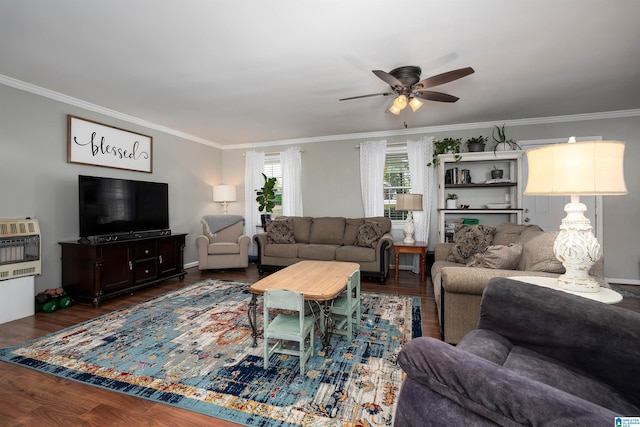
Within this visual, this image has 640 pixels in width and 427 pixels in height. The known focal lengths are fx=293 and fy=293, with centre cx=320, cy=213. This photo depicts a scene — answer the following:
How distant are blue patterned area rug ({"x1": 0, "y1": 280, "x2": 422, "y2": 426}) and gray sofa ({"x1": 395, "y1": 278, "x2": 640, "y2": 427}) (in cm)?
80

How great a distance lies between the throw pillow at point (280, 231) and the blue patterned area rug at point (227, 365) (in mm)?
1974

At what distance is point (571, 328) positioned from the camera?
4.19 ft

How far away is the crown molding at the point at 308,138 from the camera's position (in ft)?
11.2

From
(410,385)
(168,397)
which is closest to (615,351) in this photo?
(410,385)

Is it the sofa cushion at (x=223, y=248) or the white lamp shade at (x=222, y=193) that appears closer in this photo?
the sofa cushion at (x=223, y=248)

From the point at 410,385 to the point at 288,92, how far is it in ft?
10.9

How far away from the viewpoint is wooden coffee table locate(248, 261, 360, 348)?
86.4 inches

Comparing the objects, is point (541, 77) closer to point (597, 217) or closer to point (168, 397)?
point (597, 217)

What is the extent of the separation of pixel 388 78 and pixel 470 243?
2.09 meters

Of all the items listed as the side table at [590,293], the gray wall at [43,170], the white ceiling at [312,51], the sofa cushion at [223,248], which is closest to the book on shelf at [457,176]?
the white ceiling at [312,51]

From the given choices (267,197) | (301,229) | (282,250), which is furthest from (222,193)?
(282,250)

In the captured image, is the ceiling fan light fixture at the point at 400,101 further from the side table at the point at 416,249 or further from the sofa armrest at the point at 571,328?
the side table at the point at 416,249

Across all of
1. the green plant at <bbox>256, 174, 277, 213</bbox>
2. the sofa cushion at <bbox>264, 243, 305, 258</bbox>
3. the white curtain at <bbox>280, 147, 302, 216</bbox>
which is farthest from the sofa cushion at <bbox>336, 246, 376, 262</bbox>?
the green plant at <bbox>256, 174, 277, 213</bbox>

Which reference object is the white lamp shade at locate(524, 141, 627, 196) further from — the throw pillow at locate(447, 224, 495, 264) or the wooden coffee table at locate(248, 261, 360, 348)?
the throw pillow at locate(447, 224, 495, 264)
